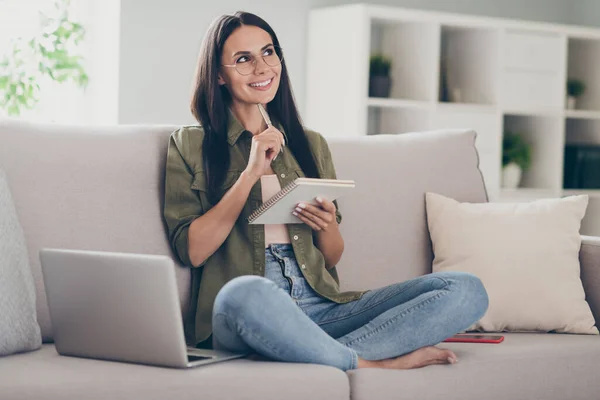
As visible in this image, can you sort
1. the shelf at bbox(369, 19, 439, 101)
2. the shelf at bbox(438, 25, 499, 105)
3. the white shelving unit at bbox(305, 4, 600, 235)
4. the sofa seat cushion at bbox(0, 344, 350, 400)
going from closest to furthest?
the sofa seat cushion at bbox(0, 344, 350, 400) < the white shelving unit at bbox(305, 4, 600, 235) < the shelf at bbox(369, 19, 439, 101) < the shelf at bbox(438, 25, 499, 105)

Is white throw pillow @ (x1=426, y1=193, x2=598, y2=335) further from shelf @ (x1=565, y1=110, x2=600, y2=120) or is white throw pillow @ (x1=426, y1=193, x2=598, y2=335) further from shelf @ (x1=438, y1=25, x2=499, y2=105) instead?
shelf @ (x1=565, y1=110, x2=600, y2=120)

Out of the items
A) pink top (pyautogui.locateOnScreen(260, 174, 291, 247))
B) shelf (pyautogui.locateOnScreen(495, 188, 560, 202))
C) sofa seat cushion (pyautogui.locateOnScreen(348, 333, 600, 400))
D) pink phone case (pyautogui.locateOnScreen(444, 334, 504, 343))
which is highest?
pink top (pyautogui.locateOnScreen(260, 174, 291, 247))

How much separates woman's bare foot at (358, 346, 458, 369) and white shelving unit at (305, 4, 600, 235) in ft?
7.91

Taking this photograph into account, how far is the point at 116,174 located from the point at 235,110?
336 mm

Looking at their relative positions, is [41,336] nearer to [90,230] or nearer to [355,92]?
[90,230]

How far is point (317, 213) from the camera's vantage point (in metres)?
2.23

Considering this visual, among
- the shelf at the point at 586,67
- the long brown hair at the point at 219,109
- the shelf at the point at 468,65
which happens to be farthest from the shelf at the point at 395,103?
the long brown hair at the point at 219,109

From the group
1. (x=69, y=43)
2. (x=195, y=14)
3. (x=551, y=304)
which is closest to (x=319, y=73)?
(x=195, y=14)

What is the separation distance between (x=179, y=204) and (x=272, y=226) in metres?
0.22

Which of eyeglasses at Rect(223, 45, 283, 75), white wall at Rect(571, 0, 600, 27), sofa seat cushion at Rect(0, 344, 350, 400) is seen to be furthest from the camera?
white wall at Rect(571, 0, 600, 27)

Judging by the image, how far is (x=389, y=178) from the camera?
2631 mm

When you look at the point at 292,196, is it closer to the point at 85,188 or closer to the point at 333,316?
the point at 333,316

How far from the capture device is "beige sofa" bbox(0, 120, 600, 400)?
183cm

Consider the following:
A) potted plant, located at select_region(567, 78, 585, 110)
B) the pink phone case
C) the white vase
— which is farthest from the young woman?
potted plant, located at select_region(567, 78, 585, 110)
